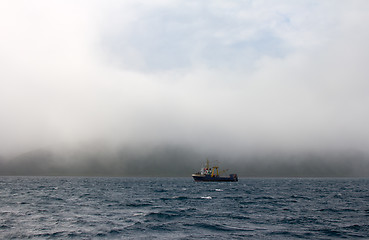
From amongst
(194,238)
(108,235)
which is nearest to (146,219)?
(108,235)

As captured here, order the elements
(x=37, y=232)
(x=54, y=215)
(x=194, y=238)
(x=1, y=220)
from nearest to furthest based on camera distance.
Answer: (x=194, y=238)
(x=37, y=232)
(x=1, y=220)
(x=54, y=215)

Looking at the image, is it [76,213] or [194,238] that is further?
[76,213]

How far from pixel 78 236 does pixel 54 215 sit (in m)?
19.0

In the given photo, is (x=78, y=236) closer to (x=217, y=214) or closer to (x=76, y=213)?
(x=76, y=213)

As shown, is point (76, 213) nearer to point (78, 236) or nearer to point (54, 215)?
point (54, 215)

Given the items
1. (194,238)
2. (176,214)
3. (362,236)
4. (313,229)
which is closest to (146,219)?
(176,214)

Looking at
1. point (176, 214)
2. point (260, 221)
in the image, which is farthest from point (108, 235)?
point (260, 221)

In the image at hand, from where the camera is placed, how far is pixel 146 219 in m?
48.2

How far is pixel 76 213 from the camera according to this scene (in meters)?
54.8

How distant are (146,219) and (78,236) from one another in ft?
44.7

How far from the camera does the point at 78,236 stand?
36.4 metres

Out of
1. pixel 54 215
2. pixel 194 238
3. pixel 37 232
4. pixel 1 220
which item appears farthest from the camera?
pixel 54 215

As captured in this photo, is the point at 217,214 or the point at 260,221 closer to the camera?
the point at 260,221

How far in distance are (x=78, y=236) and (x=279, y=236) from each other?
23.1 meters
